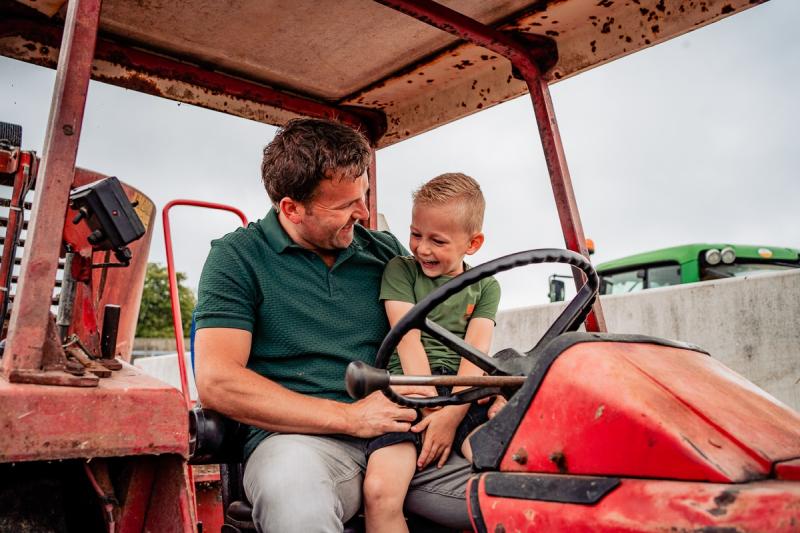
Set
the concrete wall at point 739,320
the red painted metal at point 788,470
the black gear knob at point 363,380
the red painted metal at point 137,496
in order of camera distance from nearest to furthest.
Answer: the red painted metal at point 788,470 < the black gear knob at point 363,380 < the red painted metal at point 137,496 < the concrete wall at point 739,320

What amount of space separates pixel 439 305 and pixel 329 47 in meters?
0.97

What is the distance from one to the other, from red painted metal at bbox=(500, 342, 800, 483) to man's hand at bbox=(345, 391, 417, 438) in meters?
0.57

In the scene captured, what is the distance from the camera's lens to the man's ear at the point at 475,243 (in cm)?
214

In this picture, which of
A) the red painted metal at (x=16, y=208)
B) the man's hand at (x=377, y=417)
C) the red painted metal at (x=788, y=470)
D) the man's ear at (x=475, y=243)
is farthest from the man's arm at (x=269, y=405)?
the red painted metal at (x=788, y=470)

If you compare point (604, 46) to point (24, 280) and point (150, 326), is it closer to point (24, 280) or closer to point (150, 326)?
point (24, 280)

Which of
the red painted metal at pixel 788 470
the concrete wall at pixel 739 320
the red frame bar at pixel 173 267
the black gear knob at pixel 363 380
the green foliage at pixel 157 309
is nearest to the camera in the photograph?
the red painted metal at pixel 788 470

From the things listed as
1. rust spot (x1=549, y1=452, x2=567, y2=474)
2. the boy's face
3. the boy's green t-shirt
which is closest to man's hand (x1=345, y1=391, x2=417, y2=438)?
the boy's green t-shirt

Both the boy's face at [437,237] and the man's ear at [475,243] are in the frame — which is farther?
the man's ear at [475,243]

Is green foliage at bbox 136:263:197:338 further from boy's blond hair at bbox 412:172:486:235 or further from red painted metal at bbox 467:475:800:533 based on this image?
red painted metal at bbox 467:475:800:533

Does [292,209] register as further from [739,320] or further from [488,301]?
[739,320]

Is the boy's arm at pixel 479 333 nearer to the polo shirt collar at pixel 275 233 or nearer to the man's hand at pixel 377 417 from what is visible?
the man's hand at pixel 377 417

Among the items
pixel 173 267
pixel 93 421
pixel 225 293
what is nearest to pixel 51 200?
pixel 93 421

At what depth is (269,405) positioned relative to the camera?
171 centimetres

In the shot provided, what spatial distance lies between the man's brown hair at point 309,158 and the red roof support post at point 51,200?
0.70 m
